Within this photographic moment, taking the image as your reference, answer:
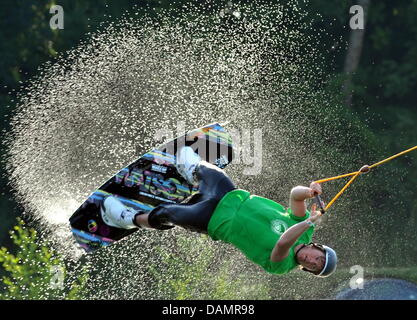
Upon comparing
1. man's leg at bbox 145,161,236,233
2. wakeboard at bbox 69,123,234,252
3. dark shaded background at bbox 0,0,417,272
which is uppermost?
man's leg at bbox 145,161,236,233

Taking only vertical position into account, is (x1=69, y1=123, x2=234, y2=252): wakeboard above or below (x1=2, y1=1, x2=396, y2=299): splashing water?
above

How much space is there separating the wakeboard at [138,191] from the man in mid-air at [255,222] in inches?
25.4

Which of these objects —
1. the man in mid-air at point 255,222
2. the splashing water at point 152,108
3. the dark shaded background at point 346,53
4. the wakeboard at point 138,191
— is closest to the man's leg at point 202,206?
the man in mid-air at point 255,222

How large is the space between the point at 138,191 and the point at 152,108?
18.6 ft

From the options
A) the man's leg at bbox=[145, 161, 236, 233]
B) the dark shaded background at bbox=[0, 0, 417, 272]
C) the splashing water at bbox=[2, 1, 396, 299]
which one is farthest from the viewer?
the dark shaded background at bbox=[0, 0, 417, 272]

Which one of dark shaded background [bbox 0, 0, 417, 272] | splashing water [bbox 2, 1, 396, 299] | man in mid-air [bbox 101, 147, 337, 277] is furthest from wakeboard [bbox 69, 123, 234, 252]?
dark shaded background [bbox 0, 0, 417, 272]

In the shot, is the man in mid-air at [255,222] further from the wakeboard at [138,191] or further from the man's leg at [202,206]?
the wakeboard at [138,191]

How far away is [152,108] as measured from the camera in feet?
44.1

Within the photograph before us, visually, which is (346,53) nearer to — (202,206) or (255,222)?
(202,206)

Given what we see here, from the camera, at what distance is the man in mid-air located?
612 centimetres

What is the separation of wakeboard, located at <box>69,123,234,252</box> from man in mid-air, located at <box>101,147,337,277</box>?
646mm

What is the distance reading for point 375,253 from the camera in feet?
45.3

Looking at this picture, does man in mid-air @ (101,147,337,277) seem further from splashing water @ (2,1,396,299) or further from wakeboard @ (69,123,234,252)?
splashing water @ (2,1,396,299)

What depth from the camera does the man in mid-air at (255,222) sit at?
20.1ft
